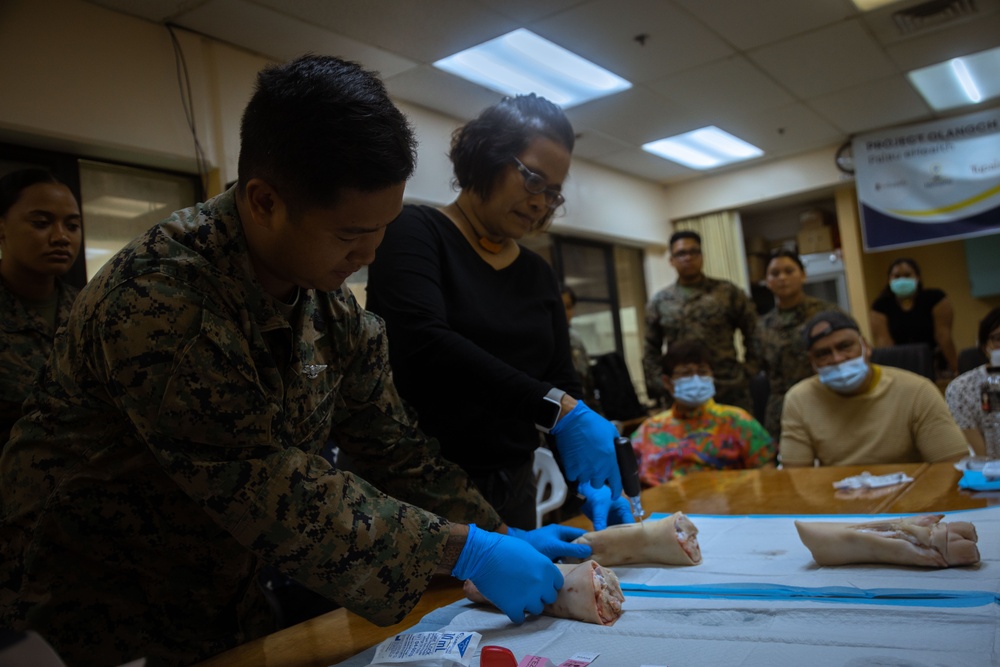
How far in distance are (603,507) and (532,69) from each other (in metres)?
3.12

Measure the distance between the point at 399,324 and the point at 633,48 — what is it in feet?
9.69

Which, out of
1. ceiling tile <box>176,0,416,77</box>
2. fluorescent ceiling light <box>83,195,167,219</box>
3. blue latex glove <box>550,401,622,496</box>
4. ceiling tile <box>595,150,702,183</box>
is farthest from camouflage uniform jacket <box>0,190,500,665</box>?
ceiling tile <box>595,150,702,183</box>

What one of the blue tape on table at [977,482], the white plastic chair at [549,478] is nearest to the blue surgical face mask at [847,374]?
the blue tape on table at [977,482]

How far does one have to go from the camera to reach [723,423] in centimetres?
274

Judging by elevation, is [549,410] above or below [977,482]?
above

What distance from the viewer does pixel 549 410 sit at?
1311mm

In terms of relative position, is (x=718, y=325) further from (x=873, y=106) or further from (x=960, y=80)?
(x=960, y=80)

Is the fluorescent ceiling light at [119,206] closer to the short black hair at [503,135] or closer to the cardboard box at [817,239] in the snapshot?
the short black hair at [503,135]

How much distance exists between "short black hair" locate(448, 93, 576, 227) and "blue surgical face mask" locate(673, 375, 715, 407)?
1.52 metres

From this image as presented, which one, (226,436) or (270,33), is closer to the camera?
(226,436)

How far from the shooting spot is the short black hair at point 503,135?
1483mm

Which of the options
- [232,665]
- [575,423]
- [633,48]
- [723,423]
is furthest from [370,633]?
[633,48]

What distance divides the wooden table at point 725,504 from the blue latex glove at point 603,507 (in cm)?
18

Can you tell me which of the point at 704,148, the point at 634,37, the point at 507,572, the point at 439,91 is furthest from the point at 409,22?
the point at 704,148
